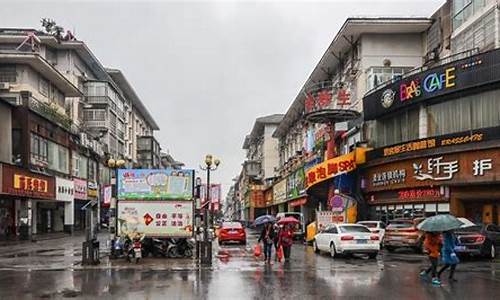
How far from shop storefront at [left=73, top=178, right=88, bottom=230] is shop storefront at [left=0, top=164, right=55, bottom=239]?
6.82 meters

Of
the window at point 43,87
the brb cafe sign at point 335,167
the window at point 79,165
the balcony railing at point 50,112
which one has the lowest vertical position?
the brb cafe sign at point 335,167

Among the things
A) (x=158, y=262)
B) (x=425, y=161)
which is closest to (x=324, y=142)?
(x=425, y=161)

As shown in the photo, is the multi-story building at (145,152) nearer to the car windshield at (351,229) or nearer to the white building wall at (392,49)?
the white building wall at (392,49)

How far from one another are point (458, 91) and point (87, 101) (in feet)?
168

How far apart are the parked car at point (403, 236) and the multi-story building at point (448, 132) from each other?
2962 mm

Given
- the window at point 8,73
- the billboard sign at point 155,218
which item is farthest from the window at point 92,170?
the billboard sign at point 155,218

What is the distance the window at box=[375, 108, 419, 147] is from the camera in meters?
35.2

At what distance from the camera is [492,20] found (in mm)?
30750

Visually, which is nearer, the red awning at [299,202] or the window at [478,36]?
the window at [478,36]

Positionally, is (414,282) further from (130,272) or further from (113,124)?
(113,124)

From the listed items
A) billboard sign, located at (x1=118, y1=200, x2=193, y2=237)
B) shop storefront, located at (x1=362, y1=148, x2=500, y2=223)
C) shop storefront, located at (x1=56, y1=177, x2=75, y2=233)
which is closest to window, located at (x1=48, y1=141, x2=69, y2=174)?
shop storefront, located at (x1=56, y1=177, x2=75, y2=233)

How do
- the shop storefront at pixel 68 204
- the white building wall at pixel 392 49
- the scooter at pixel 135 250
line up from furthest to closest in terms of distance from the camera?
the shop storefront at pixel 68 204 → the white building wall at pixel 392 49 → the scooter at pixel 135 250

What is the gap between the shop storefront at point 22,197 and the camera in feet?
134

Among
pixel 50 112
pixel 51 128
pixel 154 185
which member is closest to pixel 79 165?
pixel 51 128
